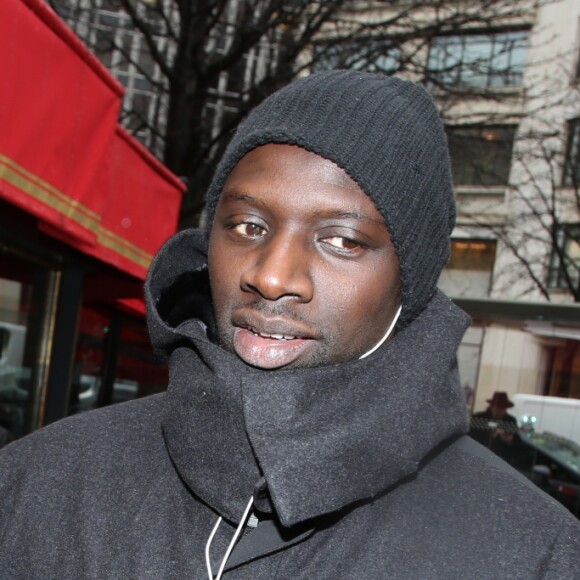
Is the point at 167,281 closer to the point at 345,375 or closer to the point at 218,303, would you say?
the point at 218,303

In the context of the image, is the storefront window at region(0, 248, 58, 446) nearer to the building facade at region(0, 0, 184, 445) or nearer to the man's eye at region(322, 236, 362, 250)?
the building facade at region(0, 0, 184, 445)

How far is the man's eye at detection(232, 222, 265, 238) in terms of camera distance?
152 centimetres

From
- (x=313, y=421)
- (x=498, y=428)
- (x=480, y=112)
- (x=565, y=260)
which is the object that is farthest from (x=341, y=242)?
(x=565, y=260)

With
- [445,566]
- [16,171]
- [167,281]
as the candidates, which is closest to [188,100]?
[16,171]

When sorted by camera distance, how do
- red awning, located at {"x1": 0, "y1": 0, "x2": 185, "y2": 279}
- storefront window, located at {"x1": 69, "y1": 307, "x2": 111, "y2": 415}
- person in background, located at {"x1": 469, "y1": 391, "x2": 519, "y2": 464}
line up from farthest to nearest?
storefront window, located at {"x1": 69, "y1": 307, "x2": 111, "y2": 415}
person in background, located at {"x1": 469, "y1": 391, "x2": 519, "y2": 464}
red awning, located at {"x1": 0, "y1": 0, "x2": 185, "y2": 279}

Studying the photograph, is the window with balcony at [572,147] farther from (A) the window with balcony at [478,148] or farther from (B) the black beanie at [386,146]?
(B) the black beanie at [386,146]

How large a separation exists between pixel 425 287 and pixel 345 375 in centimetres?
28

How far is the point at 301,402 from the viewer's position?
1.39 m

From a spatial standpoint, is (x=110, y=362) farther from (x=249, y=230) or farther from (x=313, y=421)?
(x=313, y=421)

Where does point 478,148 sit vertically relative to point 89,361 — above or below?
above

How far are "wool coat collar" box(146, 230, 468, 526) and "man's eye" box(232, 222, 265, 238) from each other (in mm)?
219

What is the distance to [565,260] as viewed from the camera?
717 inches

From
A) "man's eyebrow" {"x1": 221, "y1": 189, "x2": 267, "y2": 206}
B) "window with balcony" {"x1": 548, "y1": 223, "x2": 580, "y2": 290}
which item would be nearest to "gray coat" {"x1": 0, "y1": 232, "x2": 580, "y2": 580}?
"man's eyebrow" {"x1": 221, "y1": 189, "x2": 267, "y2": 206}

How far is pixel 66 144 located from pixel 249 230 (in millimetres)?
2297
